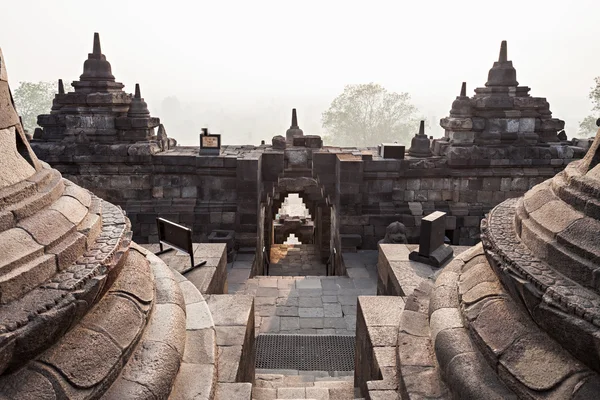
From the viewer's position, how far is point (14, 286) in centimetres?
259

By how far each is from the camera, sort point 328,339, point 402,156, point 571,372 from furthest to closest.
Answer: point 402,156
point 328,339
point 571,372

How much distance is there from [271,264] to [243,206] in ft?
11.9

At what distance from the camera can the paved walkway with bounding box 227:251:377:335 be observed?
7305 millimetres

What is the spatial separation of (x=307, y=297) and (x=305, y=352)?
203 cm

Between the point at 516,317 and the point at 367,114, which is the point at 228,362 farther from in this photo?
the point at 367,114

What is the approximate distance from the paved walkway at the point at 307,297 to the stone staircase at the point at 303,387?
1.49 meters

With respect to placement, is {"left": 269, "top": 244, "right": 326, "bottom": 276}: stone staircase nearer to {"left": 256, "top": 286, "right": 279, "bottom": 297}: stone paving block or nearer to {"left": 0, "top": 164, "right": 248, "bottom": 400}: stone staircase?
{"left": 256, "top": 286, "right": 279, "bottom": 297}: stone paving block

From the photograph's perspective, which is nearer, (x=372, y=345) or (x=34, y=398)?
(x=34, y=398)

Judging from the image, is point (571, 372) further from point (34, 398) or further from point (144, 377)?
point (34, 398)

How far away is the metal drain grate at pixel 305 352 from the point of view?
20.0 ft

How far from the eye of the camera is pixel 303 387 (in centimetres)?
507

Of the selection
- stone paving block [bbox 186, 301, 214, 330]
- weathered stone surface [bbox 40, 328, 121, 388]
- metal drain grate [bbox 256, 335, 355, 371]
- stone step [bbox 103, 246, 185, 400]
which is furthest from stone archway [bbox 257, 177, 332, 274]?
weathered stone surface [bbox 40, 328, 121, 388]

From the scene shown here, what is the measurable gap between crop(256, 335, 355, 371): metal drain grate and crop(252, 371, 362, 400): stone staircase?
28 centimetres

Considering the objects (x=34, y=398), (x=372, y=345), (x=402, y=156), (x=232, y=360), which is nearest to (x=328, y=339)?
(x=372, y=345)
